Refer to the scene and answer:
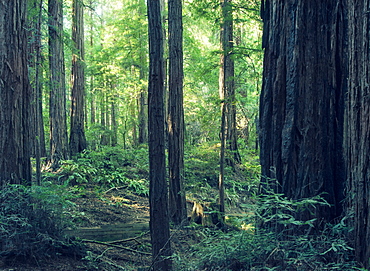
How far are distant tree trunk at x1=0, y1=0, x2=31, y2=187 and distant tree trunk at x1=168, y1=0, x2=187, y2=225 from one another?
15.6 ft

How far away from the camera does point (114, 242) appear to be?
812 cm

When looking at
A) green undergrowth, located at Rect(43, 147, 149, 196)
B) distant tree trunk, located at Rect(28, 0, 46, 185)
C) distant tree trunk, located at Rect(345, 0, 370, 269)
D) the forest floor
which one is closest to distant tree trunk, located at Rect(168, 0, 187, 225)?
the forest floor

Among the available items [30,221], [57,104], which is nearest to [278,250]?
[30,221]

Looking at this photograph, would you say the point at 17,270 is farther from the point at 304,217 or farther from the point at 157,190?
the point at 304,217

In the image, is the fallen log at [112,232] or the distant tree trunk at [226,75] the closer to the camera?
the fallen log at [112,232]

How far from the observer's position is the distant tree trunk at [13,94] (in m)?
6.10

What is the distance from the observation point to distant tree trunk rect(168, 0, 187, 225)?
400 inches

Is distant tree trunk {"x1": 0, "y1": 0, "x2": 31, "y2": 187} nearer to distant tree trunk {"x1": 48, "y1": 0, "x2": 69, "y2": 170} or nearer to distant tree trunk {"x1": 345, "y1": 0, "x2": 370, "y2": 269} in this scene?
distant tree trunk {"x1": 345, "y1": 0, "x2": 370, "y2": 269}

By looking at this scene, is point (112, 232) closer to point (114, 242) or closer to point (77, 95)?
point (114, 242)

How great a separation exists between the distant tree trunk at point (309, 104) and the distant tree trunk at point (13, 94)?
492cm

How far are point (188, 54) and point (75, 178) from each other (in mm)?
10207

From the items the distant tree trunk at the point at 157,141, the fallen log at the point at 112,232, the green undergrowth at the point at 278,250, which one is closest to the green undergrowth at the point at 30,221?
the distant tree trunk at the point at 157,141

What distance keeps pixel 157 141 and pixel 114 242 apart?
3.70 metres

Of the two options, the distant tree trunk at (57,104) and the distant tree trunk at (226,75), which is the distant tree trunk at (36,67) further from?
the distant tree trunk at (226,75)
